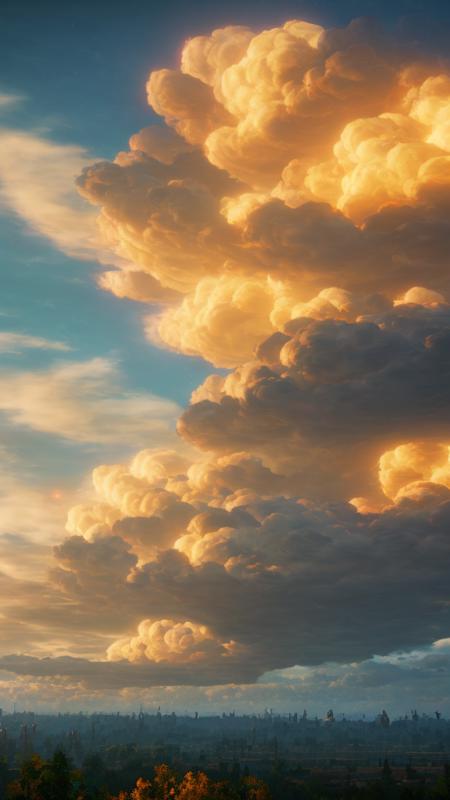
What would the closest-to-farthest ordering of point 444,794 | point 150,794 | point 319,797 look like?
point 150,794 → point 444,794 → point 319,797

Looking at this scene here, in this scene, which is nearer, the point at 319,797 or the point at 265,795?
the point at 265,795

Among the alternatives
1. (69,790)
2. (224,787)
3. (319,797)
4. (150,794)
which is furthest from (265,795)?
(319,797)

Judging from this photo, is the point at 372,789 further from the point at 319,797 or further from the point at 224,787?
the point at 224,787

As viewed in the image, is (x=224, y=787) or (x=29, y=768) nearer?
(x=29, y=768)

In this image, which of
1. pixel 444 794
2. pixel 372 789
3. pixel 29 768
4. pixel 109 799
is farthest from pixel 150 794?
pixel 372 789

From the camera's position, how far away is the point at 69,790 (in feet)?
384

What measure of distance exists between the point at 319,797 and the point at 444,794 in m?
35.2

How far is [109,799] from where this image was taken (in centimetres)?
14300

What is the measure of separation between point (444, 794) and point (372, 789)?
31.4 meters

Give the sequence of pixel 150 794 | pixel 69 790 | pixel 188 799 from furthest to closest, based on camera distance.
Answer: pixel 150 794 < pixel 188 799 < pixel 69 790

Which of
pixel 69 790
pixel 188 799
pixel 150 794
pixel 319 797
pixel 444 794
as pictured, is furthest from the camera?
pixel 319 797

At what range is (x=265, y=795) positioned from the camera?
13988cm

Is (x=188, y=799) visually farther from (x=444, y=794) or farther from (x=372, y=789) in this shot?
(x=372, y=789)

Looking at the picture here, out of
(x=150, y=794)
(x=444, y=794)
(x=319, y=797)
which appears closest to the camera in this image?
(x=150, y=794)
